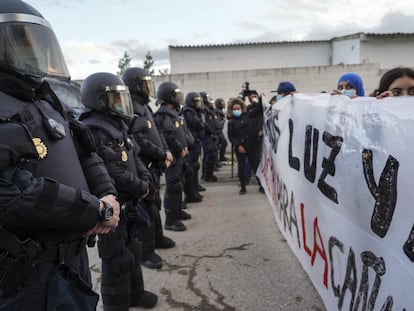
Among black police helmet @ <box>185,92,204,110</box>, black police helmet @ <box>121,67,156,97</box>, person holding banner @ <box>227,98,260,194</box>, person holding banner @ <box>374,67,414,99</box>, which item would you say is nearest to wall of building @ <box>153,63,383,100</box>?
black police helmet @ <box>185,92,204,110</box>

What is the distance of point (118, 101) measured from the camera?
10.6 ft

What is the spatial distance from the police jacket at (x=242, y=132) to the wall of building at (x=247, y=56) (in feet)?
36.8

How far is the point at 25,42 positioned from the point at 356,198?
1787mm

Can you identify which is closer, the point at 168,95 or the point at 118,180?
the point at 118,180

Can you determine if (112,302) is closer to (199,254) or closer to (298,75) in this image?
(199,254)

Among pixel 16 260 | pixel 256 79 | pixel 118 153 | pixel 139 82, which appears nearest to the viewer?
pixel 16 260

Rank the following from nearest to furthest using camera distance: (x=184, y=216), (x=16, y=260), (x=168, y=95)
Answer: (x=16, y=260) → (x=168, y=95) → (x=184, y=216)

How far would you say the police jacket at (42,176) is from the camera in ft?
5.57

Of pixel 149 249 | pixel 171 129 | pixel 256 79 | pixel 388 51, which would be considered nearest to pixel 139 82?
pixel 171 129

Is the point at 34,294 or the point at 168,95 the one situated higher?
the point at 168,95

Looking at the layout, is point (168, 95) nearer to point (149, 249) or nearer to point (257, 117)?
point (257, 117)

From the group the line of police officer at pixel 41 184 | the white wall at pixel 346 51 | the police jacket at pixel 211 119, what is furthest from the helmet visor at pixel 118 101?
the white wall at pixel 346 51

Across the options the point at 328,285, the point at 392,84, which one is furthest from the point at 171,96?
the point at 328,285

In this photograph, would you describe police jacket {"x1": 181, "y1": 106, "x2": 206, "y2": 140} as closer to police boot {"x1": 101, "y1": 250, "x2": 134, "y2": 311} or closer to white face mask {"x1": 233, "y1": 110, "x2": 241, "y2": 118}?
white face mask {"x1": 233, "y1": 110, "x2": 241, "y2": 118}
